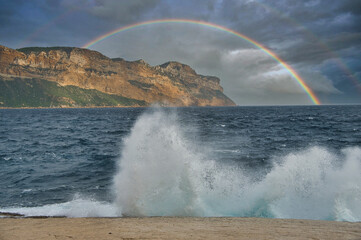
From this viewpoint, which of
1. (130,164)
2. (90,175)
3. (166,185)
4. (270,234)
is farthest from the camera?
(90,175)

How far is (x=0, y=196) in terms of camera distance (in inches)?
437

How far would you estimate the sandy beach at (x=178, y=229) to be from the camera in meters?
5.29

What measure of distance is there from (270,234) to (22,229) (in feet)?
20.4

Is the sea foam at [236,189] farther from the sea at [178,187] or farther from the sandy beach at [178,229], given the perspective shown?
the sandy beach at [178,229]

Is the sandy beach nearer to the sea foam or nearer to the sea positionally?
the sea

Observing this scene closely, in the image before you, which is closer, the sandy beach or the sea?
the sandy beach

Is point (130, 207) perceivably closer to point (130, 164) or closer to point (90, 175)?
point (130, 164)

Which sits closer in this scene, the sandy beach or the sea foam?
the sandy beach

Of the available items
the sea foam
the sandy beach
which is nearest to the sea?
the sea foam

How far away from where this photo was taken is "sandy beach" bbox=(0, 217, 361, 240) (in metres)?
5.29

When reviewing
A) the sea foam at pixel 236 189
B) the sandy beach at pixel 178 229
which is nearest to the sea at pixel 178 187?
the sea foam at pixel 236 189

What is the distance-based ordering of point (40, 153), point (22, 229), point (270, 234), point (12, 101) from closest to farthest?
point (270, 234) < point (22, 229) < point (40, 153) < point (12, 101)

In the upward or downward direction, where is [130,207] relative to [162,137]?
downward

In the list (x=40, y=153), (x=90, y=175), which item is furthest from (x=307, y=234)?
(x=40, y=153)
